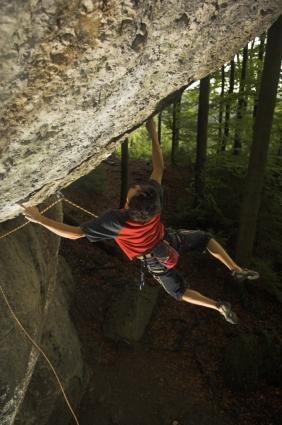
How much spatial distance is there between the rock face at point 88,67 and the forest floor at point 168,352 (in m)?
7.27

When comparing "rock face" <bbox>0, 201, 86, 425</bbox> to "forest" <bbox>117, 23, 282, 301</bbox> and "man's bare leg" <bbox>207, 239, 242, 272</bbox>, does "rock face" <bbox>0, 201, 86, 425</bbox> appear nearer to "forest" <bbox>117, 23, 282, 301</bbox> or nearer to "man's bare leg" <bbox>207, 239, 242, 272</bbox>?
"man's bare leg" <bbox>207, 239, 242, 272</bbox>

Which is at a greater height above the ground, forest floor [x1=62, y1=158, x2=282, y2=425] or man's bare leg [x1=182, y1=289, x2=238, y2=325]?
man's bare leg [x1=182, y1=289, x2=238, y2=325]

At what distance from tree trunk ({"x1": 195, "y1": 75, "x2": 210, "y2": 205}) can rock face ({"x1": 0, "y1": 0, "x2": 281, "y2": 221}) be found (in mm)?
8488

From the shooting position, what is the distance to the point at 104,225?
5.50 m

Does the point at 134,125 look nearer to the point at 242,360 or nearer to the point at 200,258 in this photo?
the point at 242,360

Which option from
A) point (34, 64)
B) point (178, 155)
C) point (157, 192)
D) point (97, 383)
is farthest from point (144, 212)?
point (178, 155)

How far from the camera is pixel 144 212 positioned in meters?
5.27

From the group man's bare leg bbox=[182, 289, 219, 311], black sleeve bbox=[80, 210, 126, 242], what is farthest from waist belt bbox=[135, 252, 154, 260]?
man's bare leg bbox=[182, 289, 219, 311]

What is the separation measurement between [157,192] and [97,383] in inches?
292

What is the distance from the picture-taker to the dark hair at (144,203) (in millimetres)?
5242

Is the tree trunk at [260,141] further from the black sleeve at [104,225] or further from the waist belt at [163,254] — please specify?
the black sleeve at [104,225]

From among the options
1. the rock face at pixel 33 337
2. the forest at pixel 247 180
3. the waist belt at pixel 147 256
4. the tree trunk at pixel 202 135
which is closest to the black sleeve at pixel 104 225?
the waist belt at pixel 147 256

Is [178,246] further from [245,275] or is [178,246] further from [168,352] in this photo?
[168,352]

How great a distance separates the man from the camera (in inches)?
207
